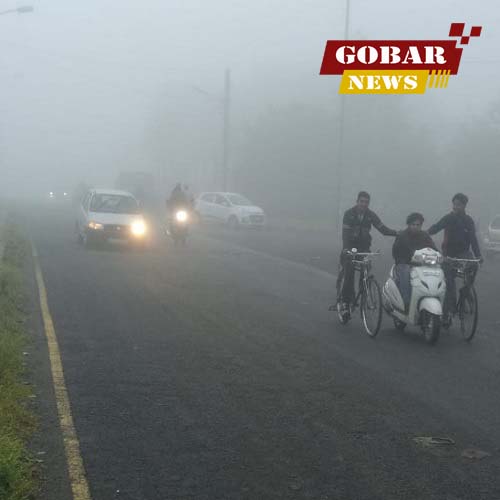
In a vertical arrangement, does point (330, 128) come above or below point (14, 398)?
above

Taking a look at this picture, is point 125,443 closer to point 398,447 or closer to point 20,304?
point 398,447

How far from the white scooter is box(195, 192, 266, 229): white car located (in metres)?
31.4

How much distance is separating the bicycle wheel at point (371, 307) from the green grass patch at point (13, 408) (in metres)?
4.37

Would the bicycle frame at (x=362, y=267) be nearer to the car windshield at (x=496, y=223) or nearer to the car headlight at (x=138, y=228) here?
the car headlight at (x=138, y=228)

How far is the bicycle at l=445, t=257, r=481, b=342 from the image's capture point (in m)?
11.3

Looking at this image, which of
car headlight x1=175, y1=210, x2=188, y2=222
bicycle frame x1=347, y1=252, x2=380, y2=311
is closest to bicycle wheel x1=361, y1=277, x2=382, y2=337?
bicycle frame x1=347, y1=252, x2=380, y2=311

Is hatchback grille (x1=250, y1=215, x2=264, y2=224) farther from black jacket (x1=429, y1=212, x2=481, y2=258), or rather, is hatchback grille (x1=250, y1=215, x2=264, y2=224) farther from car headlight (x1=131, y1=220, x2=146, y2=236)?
black jacket (x1=429, y1=212, x2=481, y2=258)

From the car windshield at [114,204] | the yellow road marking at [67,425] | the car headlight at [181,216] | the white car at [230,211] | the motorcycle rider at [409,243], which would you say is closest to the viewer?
the yellow road marking at [67,425]

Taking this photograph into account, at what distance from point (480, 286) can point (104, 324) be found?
10.4 meters

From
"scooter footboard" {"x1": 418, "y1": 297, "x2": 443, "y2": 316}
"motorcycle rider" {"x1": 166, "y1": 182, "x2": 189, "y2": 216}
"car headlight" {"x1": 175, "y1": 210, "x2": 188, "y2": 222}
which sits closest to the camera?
"scooter footboard" {"x1": 418, "y1": 297, "x2": 443, "y2": 316}

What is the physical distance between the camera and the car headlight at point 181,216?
27.0 m

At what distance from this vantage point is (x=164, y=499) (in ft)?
17.3

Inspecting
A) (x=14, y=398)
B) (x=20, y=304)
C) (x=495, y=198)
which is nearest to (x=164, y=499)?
(x=14, y=398)

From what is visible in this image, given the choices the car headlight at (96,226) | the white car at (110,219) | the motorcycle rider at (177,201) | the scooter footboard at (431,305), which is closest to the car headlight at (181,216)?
the motorcycle rider at (177,201)
